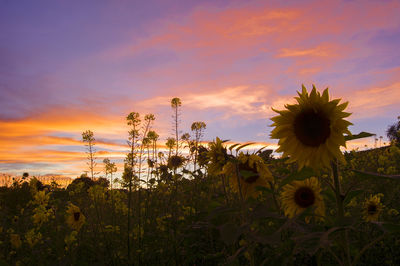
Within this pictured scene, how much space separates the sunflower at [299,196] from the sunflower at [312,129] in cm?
84

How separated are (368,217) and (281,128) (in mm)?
2538

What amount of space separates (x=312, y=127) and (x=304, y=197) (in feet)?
3.72

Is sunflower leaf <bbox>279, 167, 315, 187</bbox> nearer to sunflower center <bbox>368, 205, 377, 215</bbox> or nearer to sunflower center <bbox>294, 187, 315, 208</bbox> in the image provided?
sunflower center <bbox>294, 187, 315, 208</bbox>

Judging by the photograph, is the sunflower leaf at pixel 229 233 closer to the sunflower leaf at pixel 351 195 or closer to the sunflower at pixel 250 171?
the sunflower leaf at pixel 351 195

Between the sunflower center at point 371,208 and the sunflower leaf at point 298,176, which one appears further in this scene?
the sunflower center at point 371,208

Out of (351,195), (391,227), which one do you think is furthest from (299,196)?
(391,227)

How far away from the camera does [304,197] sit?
3.09 m

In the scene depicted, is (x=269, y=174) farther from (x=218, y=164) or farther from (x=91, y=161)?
(x=91, y=161)

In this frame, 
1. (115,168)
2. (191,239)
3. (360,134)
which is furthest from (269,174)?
(115,168)

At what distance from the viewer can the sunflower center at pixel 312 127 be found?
7.16ft

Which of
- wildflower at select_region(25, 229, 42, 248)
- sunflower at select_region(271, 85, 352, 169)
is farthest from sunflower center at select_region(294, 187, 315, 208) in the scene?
wildflower at select_region(25, 229, 42, 248)

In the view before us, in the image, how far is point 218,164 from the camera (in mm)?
2709

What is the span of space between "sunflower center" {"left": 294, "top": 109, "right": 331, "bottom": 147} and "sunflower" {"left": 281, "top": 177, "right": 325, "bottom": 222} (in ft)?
2.83

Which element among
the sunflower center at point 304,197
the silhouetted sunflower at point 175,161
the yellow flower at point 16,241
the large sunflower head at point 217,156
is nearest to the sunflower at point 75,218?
the yellow flower at point 16,241
